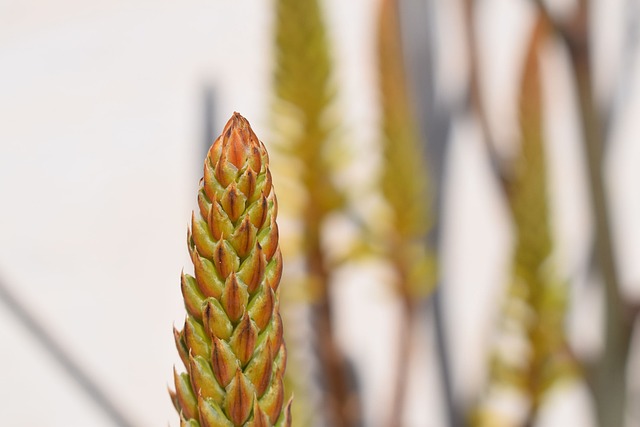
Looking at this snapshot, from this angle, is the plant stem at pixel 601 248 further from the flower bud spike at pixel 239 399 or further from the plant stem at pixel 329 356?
the flower bud spike at pixel 239 399

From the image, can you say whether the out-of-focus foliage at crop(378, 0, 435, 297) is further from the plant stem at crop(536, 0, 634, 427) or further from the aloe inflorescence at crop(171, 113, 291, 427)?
the aloe inflorescence at crop(171, 113, 291, 427)

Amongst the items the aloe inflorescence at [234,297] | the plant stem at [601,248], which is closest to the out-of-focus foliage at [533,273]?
the plant stem at [601,248]

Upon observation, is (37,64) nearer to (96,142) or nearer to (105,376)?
(96,142)

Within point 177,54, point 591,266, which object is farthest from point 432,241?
point 177,54

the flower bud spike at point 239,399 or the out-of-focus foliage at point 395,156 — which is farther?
the out-of-focus foliage at point 395,156

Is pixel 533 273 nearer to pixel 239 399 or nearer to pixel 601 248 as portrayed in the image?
pixel 601 248

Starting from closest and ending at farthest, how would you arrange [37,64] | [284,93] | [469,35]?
[284,93] → [469,35] → [37,64]
